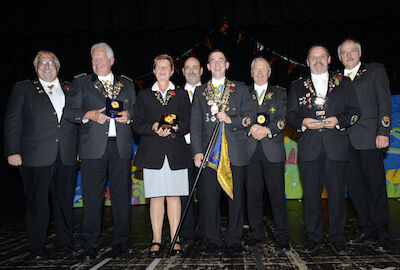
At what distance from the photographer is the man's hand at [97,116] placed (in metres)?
2.84

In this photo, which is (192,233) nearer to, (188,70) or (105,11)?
(188,70)

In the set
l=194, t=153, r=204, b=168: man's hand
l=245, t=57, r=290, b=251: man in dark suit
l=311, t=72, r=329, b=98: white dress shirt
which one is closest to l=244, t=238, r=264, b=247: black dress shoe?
l=245, t=57, r=290, b=251: man in dark suit

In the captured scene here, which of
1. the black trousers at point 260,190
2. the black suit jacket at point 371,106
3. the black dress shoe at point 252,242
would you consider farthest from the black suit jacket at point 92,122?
the black suit jacket at point 371,106

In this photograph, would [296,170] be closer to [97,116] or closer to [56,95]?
[97,116]

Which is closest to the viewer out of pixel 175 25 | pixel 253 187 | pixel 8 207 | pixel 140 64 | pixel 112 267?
pixel 112 267

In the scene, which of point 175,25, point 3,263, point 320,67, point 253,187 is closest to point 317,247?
point 253,187

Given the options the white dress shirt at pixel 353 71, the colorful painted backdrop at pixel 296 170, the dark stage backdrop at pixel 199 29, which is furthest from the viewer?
the colorful painted backdrop at pixel 296 170

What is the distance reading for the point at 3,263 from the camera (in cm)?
271

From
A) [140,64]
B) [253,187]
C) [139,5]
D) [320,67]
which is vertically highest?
[139,5]

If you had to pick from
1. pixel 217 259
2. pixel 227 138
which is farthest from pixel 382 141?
pixel 217 259

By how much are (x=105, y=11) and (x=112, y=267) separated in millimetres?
4352

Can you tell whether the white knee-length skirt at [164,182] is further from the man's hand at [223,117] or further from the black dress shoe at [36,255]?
the black dress shoe at [36,255]

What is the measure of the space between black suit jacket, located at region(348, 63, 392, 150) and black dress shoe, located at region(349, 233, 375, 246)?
0.77m

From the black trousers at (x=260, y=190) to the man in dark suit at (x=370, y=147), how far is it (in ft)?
2.06
